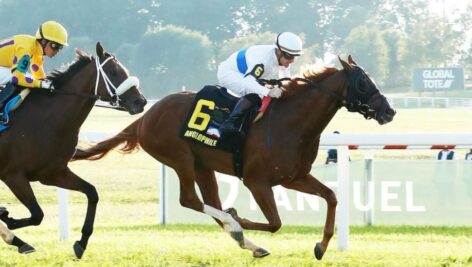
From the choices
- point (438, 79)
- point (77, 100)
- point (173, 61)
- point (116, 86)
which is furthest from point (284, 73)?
point (173, 61)

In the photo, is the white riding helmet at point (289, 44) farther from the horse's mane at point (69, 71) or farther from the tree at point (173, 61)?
the tree at point (173, 61)

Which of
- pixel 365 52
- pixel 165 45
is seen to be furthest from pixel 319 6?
pixel 165 45

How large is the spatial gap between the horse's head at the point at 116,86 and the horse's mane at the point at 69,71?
14 cm

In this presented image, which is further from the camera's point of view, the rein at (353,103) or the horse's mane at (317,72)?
the horse's mane at (317,72)

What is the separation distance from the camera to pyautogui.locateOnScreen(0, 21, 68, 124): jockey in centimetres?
701

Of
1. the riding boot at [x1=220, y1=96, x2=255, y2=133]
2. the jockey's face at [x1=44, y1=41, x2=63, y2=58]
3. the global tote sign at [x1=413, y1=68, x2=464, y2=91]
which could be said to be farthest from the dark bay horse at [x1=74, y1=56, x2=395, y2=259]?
the global tote sign at [x1=413, y1=68, x2=464, y2=91]

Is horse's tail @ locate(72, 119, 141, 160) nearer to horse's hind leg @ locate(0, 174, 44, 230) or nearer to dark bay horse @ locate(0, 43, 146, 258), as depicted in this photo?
dark bay horse @ locate(0, 43, 146, 258)

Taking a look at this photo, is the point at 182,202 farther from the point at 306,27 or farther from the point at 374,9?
the point at 374,9

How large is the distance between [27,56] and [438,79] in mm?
55424

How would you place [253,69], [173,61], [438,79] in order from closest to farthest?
[253,69] → [438,79] → [173,61]

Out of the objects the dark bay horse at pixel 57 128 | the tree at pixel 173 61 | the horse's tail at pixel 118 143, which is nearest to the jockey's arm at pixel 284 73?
the dark bay horse at pixel 57 128

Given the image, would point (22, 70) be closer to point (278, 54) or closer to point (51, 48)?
point (51, 48)

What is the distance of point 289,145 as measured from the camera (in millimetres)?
7094

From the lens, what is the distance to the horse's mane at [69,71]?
723cm
